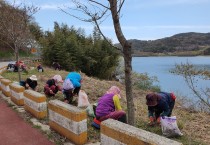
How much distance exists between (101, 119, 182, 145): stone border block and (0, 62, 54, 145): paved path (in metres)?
1.99

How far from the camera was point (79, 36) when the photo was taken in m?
40.3

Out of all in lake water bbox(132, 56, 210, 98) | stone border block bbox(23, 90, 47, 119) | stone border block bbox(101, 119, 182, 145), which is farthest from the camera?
lake water bbox(132, 56, 210, 98)

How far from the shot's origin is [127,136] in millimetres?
4730

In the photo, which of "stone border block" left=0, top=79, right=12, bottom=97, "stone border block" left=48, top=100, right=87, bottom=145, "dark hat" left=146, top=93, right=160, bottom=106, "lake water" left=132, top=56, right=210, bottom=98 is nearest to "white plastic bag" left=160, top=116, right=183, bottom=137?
"dark hat" left=146, top=93, right=160, bottom=106

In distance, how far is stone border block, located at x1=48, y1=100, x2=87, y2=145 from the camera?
6367 millimetres

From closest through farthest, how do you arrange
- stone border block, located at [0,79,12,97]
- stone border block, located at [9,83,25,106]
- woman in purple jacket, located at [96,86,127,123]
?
woman in purple jacket, located at [96,86,127,123] → stone border block, located at [9,83,25,106] → stone border block, located at [0,79,12,97]

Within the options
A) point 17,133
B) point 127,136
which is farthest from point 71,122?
point 127,136

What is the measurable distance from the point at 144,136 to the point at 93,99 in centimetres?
930

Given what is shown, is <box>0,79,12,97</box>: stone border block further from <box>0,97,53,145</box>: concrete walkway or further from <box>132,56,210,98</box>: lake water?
<box>132,56,210,98</box>: lake water

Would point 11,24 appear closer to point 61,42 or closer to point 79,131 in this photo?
point 79,131

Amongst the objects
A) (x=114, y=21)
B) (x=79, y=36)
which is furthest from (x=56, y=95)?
(x=79, y=36)

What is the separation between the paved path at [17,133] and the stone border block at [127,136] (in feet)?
6.52

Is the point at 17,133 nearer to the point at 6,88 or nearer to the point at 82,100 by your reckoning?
the point at 82,100

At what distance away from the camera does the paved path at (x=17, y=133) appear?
6.95 metres
